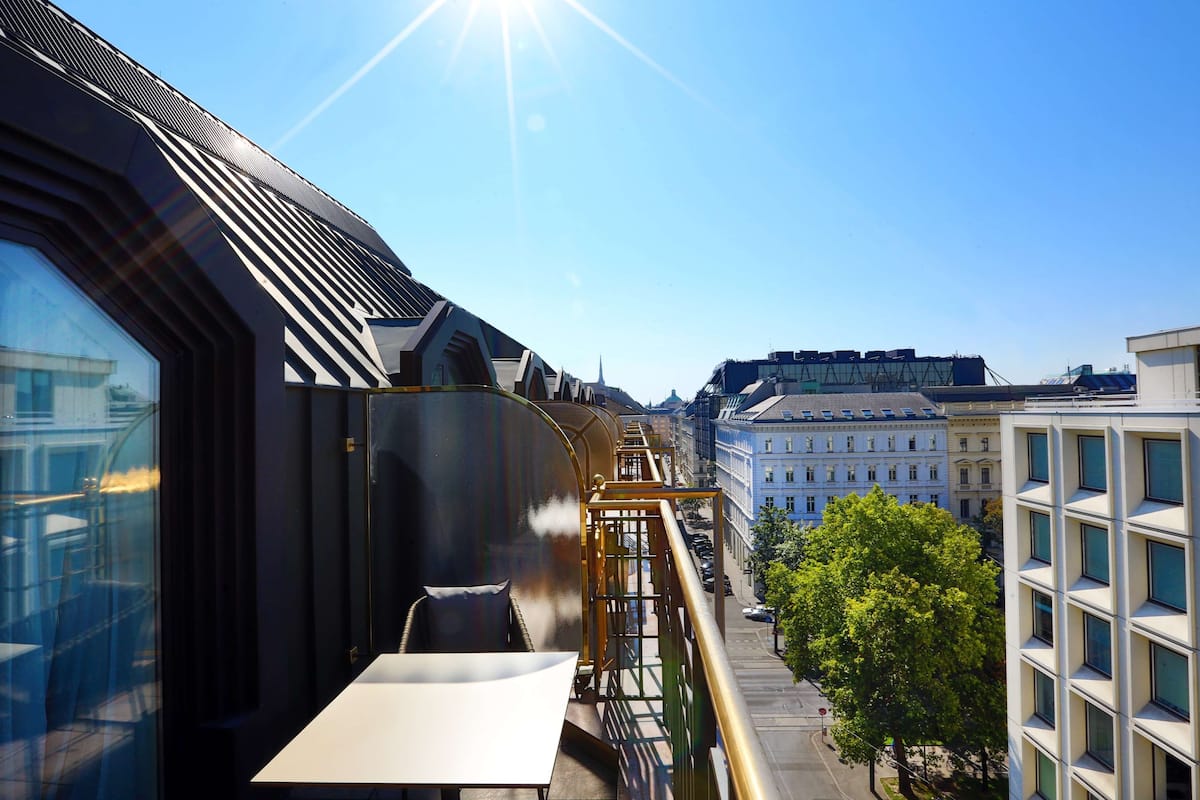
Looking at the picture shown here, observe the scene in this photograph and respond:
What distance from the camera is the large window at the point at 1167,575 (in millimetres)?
14727

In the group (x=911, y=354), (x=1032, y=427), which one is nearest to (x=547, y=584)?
(x=1032, y=427)

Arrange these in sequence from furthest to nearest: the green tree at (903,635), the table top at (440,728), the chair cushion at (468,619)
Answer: the green tree at (903,635), the chair cushion at (468,619), the table top at (440,728)

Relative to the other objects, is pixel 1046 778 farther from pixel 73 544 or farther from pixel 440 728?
pixel 73 544

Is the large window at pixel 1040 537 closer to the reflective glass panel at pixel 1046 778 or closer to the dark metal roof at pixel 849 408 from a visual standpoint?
the reflective glass panel at pixel 1046 778

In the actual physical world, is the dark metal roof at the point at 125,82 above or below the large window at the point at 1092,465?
above

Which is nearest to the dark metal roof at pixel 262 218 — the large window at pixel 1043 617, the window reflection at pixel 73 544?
the window reflection at pixel 73 544

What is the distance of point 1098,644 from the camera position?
17.3 m

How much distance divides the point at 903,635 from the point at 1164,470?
10500mm

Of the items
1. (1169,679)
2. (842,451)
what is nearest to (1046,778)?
(1169,679)

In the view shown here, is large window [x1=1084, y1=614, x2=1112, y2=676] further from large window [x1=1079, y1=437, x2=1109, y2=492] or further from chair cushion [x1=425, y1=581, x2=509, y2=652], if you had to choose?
chair cushion [x1=425, y1=581, x2=509, y2=652]

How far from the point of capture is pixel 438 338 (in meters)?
7.25

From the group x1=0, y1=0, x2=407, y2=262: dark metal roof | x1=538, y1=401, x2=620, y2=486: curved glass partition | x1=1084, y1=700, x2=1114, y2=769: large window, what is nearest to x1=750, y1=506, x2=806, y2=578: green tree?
x1=1084, y1=700, x2=1114, y2=769: large window

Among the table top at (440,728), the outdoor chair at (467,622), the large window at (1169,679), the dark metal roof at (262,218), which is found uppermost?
the dark metal roof at (262,218)

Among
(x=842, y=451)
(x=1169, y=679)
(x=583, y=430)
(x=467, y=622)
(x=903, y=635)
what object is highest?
(x=583, y=430)
